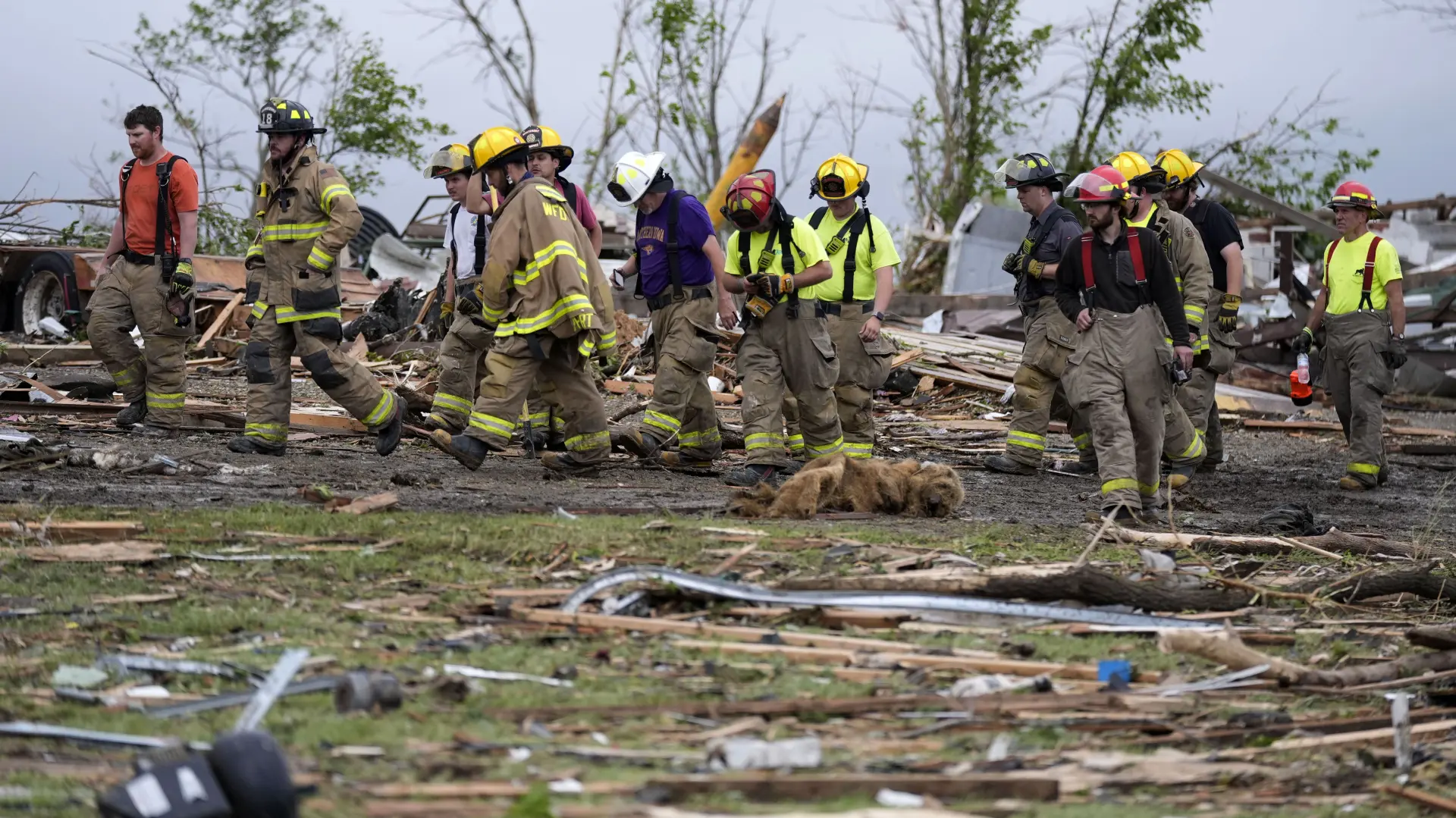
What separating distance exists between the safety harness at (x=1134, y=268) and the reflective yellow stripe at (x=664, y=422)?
2.83 metres

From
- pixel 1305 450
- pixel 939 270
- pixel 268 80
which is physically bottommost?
pixel 1305 450

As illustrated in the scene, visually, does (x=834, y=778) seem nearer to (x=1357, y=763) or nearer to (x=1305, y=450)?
(x=1357, y=763)

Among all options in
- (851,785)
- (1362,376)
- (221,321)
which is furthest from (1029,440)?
(221,321)

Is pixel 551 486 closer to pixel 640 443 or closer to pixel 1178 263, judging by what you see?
pixel 640 443

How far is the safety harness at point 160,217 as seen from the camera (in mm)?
10250

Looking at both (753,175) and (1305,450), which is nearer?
(753,175)

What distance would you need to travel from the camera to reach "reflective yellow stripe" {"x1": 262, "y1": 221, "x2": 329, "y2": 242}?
9344 millimetres

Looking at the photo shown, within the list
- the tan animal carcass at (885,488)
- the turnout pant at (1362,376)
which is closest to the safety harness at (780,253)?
the tan animal carcass at (885,488)

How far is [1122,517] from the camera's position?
8.15m

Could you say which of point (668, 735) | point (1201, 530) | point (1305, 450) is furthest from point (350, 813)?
point (1305, 450)

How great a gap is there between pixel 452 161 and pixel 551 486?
2.79 meters

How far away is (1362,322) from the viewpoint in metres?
10.6

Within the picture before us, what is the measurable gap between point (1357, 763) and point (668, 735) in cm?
173

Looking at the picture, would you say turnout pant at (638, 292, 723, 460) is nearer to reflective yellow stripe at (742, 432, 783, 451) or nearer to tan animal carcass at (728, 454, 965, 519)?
reflective yellow stripe at (742, 432, 783, 451)
